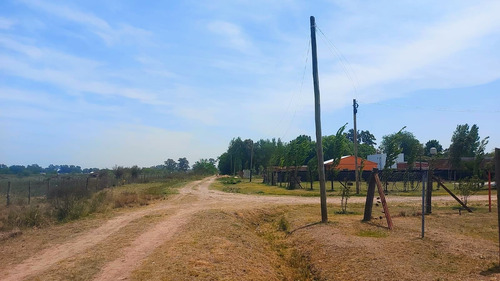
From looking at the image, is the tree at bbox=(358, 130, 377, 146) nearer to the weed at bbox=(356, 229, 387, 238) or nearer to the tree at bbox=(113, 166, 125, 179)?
the tree at bbox=(113, 166, 125, 179)

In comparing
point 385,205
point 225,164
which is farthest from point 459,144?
point 225,164

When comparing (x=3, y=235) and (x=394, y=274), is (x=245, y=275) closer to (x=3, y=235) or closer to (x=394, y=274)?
(x=394, y=274)

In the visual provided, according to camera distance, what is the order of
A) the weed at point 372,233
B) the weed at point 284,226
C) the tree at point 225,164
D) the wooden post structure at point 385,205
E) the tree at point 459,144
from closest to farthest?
the weed at point 372,233
the wooden post structure at point 385,205
the weed at point 284,226
the tree at point 459,144
the tree at point 225,164

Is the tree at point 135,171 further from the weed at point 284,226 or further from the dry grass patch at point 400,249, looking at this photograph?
the dry grass patch at point 400,249

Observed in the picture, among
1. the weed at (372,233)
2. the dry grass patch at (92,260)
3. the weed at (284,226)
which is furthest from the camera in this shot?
the weed at (284,226)

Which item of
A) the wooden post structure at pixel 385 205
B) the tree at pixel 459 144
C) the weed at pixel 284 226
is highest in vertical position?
the tree at pixel 459 144

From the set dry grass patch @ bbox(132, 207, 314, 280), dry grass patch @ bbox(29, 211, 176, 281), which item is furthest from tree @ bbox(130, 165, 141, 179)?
dry grass patch @ bbox(29, 211, 176, 281)

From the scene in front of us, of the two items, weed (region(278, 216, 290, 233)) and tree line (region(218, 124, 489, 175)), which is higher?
tree line (region(218, 124, 489, 175))

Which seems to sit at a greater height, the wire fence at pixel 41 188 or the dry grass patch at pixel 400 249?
the wire fence at pixel 41 188

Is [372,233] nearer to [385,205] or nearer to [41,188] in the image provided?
[385,205]

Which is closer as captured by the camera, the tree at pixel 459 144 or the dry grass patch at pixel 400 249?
the dry grass patch at pixel 400 249

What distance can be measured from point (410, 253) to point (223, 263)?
3937 mm

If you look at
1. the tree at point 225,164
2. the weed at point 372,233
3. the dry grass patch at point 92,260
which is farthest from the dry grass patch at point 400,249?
the tree at point 225,164

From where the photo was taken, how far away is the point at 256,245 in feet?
38.1
